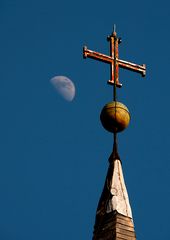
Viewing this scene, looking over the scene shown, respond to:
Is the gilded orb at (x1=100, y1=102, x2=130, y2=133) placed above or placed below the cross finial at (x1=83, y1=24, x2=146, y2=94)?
below

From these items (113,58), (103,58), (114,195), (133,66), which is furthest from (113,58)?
(114,195)

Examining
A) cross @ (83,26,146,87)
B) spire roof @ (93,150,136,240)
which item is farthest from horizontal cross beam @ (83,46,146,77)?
spire roof @ (93,150,136,240)

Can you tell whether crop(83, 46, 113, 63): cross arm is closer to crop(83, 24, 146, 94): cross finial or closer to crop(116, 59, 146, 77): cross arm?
crop(83, 24, 146, 94): cross finial

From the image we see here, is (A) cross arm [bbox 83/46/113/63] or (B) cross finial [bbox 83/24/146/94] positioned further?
(A) cross arm [bbox 83/46/113/63]

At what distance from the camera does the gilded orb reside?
20.0m

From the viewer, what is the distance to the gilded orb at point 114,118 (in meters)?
20.0

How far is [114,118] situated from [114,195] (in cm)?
207

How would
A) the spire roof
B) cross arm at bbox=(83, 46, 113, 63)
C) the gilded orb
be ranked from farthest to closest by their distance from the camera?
cross arm at bbox=(83, 46, 113, 63), the gilded orb, the spire roof

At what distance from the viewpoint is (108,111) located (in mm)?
20078

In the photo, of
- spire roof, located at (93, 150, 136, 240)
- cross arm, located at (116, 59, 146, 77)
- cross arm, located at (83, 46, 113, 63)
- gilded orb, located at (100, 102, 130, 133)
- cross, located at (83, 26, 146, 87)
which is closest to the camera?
spire roof, located at (93, 150, 136, 240)

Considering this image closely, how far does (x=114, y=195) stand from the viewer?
18797mm

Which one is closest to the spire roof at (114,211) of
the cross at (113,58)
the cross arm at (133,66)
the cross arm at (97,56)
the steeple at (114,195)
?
the steeple at (114,195)

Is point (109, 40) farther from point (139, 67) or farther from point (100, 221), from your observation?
point (100, 221)

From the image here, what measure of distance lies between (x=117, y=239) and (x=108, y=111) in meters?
3.59
